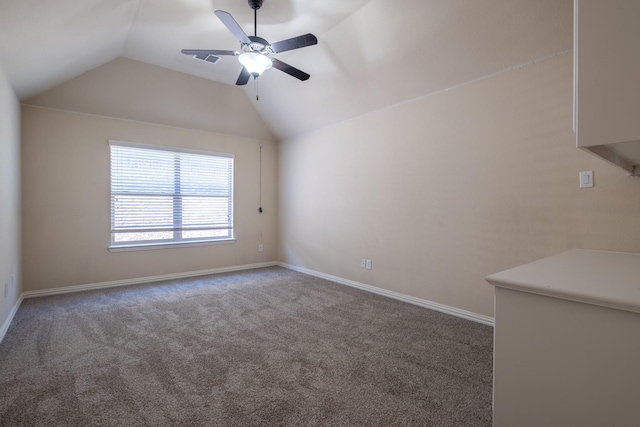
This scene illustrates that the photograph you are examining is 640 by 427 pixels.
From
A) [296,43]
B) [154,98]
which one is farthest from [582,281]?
[154,98]

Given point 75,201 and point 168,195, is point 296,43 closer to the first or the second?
point 168,195

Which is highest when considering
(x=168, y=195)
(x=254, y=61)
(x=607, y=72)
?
(x=254, y=61)

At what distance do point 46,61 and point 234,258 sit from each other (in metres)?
3.63

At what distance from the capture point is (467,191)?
126 inches

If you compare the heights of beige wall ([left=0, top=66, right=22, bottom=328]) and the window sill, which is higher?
beige wall ([left=0, top=66, right=22, bottom=328])

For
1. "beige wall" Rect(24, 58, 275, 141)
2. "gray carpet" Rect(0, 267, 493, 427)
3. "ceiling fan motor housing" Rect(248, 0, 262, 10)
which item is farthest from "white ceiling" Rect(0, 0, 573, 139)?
"gray carpet" Rect(0, 267, 493, 427)

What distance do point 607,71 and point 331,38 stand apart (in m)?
2.86

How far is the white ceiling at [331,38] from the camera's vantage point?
244 cm

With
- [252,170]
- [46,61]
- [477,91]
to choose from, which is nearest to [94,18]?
[46,61]

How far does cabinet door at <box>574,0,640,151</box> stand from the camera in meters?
1.03

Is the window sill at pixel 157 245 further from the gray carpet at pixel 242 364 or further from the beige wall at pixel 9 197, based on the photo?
the beige wall at pixel 9 197

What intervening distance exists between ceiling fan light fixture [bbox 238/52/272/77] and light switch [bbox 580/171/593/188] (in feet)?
9.19

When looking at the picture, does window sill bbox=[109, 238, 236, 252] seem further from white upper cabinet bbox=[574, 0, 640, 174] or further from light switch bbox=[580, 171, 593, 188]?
white upper cabinet bbox=[574, 0, 640, 174]

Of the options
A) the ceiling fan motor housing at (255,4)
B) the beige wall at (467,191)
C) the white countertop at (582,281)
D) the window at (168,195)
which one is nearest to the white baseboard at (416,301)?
the beige wall at (467,191)
